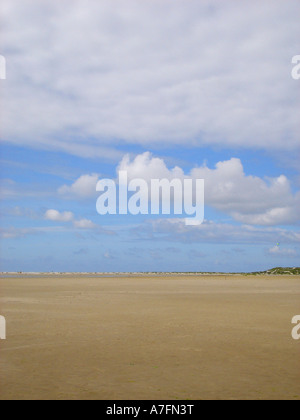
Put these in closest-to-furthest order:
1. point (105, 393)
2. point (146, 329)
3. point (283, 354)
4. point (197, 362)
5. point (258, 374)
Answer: point (105, 393) → point (258, 374) → point (197, 362) → point (283, 354) → point (146, 329)

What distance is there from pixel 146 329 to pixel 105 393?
34.0ft

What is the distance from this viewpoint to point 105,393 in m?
11.4

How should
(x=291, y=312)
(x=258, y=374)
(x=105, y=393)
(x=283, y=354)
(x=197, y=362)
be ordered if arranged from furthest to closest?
(x=291, y=312) → (x=283, y=354) → (x=197, y=362) → (x=258, y=374) → (x=105, y=393)

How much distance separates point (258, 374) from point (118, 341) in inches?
276

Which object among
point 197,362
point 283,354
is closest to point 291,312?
point 283,354

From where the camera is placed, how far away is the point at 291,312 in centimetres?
2925

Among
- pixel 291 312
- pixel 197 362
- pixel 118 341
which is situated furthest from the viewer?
pixel 291 312
